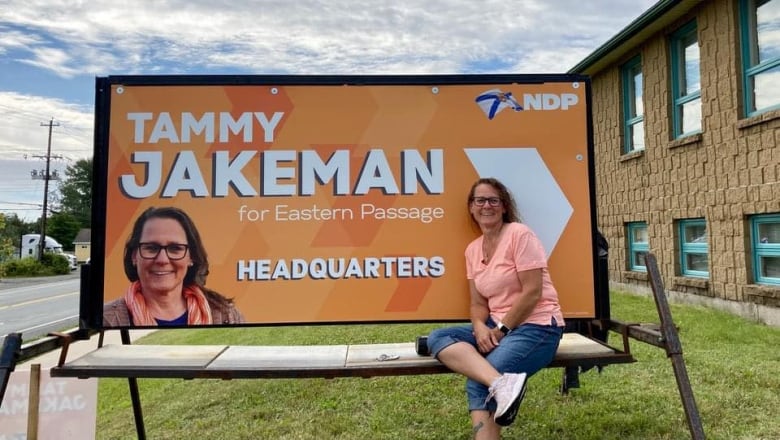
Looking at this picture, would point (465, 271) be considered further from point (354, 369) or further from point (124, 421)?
point (124, 421)

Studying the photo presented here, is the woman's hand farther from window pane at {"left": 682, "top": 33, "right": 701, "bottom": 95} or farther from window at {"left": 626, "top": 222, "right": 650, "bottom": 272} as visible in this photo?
window at {"left": 626, "top": 222, "right": 650, "bottom": 272}

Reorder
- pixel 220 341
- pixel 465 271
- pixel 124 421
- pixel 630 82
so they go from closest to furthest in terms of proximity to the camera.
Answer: pixel 465 271 < pixel 124 421 < pixel 220 341 < pixel 630 82

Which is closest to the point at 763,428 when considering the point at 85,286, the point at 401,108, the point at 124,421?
the point at 401,108

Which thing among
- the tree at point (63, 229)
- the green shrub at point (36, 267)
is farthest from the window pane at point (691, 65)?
the tree at point (63, 229)

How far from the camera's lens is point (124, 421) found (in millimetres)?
4918

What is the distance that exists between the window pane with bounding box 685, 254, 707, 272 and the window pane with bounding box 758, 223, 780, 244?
142cm

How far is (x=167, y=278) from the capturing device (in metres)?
3.37

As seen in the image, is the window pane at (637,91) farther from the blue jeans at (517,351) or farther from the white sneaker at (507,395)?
the white sneaker at (507,395)

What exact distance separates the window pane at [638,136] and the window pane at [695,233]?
216 centimetres

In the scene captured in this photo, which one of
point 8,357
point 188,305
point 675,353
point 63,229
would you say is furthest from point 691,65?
point 63,229

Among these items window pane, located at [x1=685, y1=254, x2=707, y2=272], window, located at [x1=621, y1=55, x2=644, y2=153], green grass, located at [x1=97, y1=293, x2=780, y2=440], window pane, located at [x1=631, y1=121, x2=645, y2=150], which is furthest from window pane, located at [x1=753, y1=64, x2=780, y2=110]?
green grass, located at [x1=97, y1=293, x2=780, y2=440]

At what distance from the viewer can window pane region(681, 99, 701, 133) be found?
29.9 feet

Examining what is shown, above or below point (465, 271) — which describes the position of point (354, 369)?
below

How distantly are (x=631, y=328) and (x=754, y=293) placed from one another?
5816 millimetres
